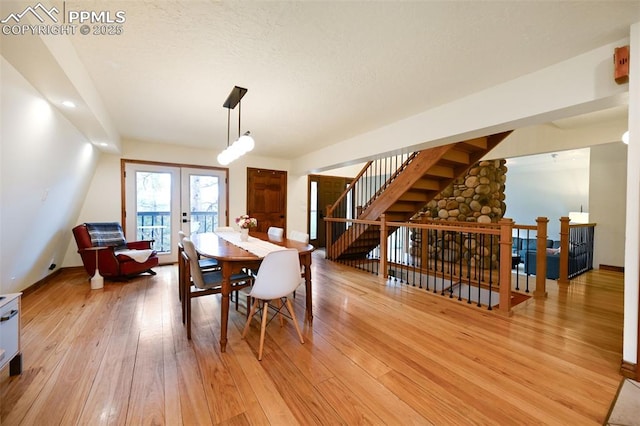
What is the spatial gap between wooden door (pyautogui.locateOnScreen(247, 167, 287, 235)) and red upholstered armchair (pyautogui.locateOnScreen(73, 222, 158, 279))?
2.27m

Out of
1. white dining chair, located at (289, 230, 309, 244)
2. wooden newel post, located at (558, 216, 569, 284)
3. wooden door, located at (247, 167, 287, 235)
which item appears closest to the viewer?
white dining chair, located at (289, 230, 309, 244)

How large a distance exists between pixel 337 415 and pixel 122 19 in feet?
9.13

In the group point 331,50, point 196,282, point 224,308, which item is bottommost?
point 224,308

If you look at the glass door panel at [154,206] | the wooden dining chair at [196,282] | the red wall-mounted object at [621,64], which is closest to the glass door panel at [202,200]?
the glass door panel at [154,206]

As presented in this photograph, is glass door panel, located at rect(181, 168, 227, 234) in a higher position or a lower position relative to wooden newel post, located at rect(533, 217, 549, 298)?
higher

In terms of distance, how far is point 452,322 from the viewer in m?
2.72

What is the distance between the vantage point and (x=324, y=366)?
6.38 ft

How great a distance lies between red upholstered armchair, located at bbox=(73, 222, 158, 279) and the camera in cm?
378

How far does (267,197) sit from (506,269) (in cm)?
485

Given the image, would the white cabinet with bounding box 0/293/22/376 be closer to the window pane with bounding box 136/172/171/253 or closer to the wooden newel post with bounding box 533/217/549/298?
the window pane with bounding box 136/172/171/253

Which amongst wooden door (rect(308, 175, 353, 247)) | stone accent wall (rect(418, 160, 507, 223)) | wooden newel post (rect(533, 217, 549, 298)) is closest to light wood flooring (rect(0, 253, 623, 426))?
wooden newel post (rect(533, 217, 549, 298))

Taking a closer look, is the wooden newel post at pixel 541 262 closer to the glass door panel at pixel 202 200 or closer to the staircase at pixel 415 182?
the staircase at pixel 415 182

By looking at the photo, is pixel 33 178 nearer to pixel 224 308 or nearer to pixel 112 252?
pixel 112 252

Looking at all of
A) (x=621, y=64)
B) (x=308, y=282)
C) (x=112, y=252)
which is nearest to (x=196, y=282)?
(x=308, y=282)
